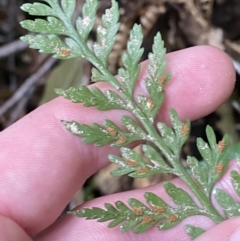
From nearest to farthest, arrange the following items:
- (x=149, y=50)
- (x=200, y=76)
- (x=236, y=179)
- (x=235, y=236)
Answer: (x=235, y=236) < (x=236, y=179) < (x=200, y=76) < (x=149, y=50)

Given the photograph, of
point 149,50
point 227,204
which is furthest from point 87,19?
point 149,50

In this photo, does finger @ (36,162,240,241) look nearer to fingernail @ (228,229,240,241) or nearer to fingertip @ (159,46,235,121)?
fingertip @ (159,46,235,121)

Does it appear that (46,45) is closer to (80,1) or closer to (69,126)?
(69,126)

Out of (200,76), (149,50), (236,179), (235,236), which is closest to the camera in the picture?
(235,236)

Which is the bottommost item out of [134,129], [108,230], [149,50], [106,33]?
[108,230]

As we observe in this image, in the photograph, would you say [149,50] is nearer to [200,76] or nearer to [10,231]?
[200,76]

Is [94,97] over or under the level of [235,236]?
over
